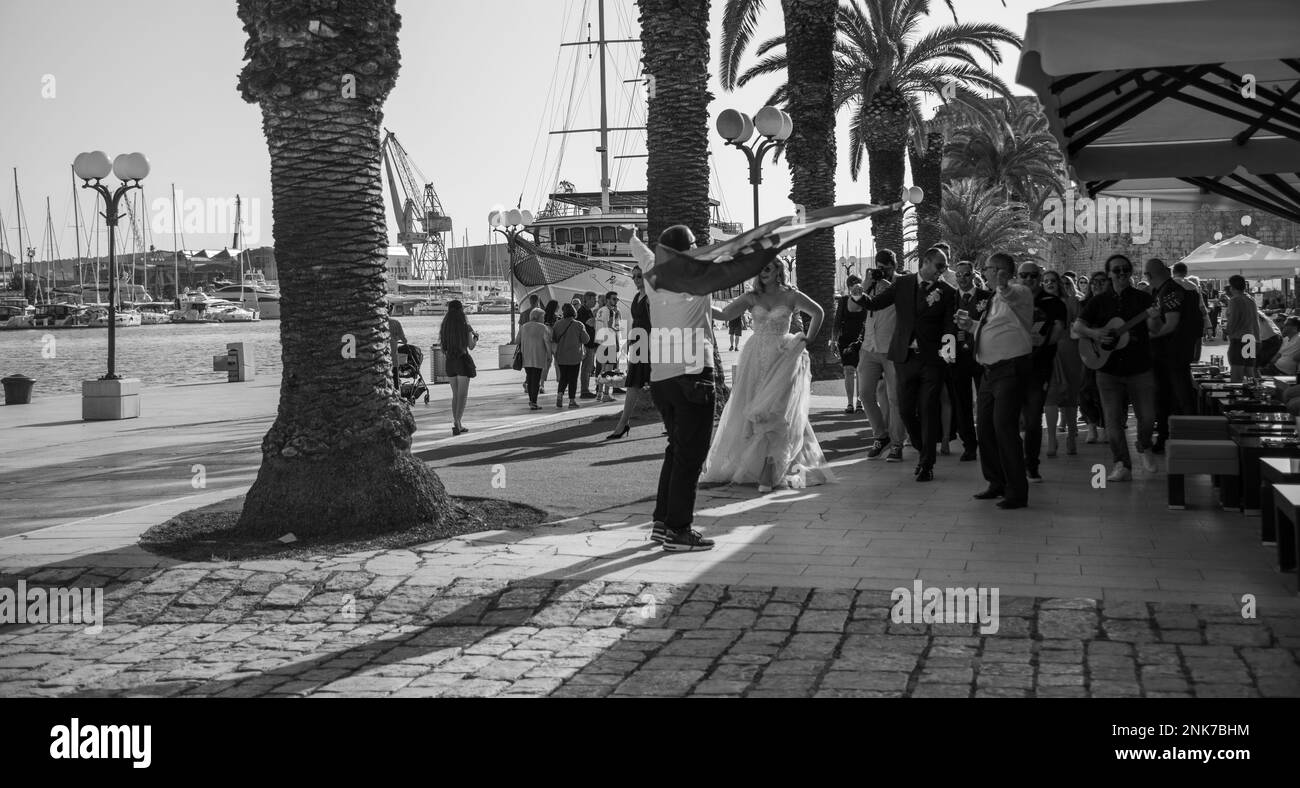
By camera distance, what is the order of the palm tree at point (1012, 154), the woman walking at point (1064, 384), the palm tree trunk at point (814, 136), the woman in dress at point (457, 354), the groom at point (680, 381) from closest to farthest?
1. the groom at point (680, 381)
2. the woman walking at point (1064, 384)
3. the woman in dress at point (457, 354)
4. the palm tree trunk at point (814, 136)
5. the palm tree at point (1012, 154)

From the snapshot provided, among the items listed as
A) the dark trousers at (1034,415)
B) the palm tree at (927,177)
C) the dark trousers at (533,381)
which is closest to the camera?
the dark trousers at (1034,415)

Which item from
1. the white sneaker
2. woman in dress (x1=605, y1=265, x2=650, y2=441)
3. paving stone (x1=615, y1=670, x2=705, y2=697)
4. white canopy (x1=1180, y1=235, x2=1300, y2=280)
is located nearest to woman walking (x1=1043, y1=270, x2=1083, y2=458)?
the white sneaker

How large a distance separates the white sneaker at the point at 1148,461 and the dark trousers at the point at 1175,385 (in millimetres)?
442

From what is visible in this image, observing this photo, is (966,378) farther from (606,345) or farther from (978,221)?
(978,221)

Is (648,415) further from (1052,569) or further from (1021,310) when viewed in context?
(1052,569)

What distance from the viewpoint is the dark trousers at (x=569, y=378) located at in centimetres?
1914

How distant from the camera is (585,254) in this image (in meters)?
49.9

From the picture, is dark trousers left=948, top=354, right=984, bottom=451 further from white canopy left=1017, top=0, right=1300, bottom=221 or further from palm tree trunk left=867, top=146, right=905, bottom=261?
palm tree trunk left=867, top=146, right=905, bottom=261

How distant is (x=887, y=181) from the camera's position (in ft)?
Answer: 95.9

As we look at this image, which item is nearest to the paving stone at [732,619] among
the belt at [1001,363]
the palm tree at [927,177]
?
the belt at [1001,363]

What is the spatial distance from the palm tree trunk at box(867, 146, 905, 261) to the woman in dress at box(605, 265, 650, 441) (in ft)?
53.9

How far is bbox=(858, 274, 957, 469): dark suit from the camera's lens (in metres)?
10.3

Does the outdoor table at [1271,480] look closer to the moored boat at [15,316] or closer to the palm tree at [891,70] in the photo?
the palm tree at [891,70]

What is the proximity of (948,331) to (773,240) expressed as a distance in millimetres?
3793
